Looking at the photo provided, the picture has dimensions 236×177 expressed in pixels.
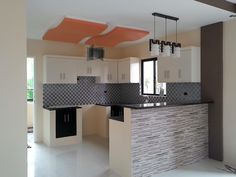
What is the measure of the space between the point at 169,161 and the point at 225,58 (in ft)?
7.09

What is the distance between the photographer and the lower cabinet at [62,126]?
16.9 feet

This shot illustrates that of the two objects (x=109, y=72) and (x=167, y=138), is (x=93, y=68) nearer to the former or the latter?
(x=109, y=72)

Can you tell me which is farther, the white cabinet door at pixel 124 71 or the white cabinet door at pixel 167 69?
the white cabinet door at pixel 124 71

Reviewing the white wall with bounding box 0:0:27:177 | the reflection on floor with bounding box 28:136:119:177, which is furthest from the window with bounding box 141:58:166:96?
the white wall with bounding box 0:0:27:177

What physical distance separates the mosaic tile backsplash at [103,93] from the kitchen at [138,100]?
3cm

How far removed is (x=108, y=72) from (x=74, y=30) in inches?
84.4

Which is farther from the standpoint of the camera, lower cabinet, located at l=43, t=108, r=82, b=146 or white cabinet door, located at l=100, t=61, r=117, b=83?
white cabinet door, located at l=100, t=61, r=117, b=83

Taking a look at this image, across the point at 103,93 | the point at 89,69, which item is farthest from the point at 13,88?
the point at 103,93

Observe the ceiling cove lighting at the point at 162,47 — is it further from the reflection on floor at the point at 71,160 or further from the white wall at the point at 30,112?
the white wall at the point at 30,112

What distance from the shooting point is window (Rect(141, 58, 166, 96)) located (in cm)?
568

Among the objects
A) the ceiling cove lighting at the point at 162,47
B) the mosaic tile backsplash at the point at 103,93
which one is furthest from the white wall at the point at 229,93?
the ceiling cove lighting at the point at 162,47

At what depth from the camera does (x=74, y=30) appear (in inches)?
172

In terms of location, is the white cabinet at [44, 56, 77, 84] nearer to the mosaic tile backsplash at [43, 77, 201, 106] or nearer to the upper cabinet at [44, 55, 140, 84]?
the upper cabinet at [44, 55, 140, 84]

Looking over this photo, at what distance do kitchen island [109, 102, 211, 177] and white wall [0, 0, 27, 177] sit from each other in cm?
165
